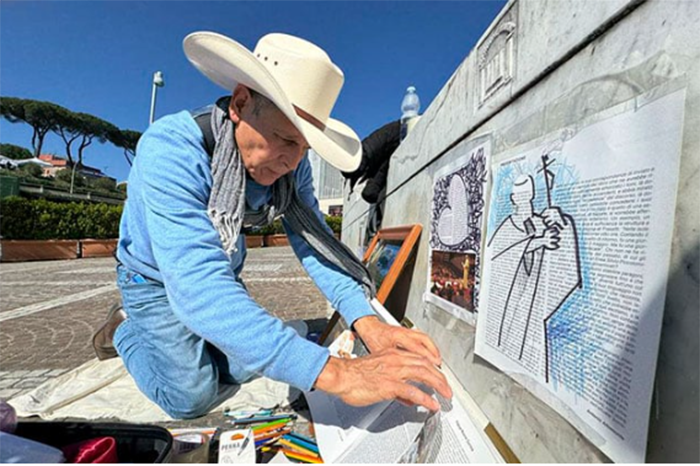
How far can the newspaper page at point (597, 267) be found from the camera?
2.05ft

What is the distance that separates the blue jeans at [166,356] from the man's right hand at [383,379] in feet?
3.31

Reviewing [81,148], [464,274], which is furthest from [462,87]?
[81,148]

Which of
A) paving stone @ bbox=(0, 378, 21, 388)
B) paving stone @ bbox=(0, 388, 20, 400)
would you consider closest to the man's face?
paving stone @ bbox=(0, 388, 20, 400)

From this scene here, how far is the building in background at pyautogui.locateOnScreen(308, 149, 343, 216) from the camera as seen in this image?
631 inches

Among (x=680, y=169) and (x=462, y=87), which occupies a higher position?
(x=462, y=87)

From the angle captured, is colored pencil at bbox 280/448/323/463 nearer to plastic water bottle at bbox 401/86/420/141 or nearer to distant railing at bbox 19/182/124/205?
plastic water bottle at bbox 401/86/420/141

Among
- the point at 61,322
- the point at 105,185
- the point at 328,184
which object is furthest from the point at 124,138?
the point at 61,322

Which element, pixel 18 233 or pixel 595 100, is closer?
pixel 595 100

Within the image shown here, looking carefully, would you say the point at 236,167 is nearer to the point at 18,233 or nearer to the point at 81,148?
the point at 18,233

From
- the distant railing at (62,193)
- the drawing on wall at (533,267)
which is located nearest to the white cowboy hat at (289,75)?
the drawing on wall at (533,267)

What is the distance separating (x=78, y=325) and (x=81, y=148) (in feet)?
151

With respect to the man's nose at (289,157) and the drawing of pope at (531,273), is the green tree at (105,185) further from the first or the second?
the drawing of pope at (531,273)

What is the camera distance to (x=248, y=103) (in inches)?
54.4

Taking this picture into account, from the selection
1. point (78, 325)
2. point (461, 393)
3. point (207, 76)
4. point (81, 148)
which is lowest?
point (78, 325)
